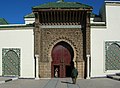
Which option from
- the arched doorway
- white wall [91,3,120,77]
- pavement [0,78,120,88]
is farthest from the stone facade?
pavement [0,78,120,88]

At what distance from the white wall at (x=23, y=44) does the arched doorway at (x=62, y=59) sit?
1.48m

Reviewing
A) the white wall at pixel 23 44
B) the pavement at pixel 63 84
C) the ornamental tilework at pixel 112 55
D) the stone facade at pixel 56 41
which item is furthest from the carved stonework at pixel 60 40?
the pavement at pixel 63 84

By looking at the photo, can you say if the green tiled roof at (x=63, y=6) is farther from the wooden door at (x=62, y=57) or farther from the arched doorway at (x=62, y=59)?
the wooden door at (x=62, y=57)

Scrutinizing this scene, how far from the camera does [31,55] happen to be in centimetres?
1544

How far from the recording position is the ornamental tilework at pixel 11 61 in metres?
15.5

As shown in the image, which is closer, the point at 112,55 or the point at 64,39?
the point at 112,55

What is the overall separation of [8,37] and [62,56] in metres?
3.54

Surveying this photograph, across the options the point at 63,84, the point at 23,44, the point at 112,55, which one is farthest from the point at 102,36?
the point at 63,84

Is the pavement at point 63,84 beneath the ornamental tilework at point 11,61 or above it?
beneath

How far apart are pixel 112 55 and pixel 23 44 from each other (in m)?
5.41

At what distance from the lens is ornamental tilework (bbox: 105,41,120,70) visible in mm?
15336

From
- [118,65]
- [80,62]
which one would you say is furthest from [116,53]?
[80,62]

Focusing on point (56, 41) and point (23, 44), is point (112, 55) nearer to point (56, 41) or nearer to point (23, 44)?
point (56, 41)

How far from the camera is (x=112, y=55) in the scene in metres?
15.4
